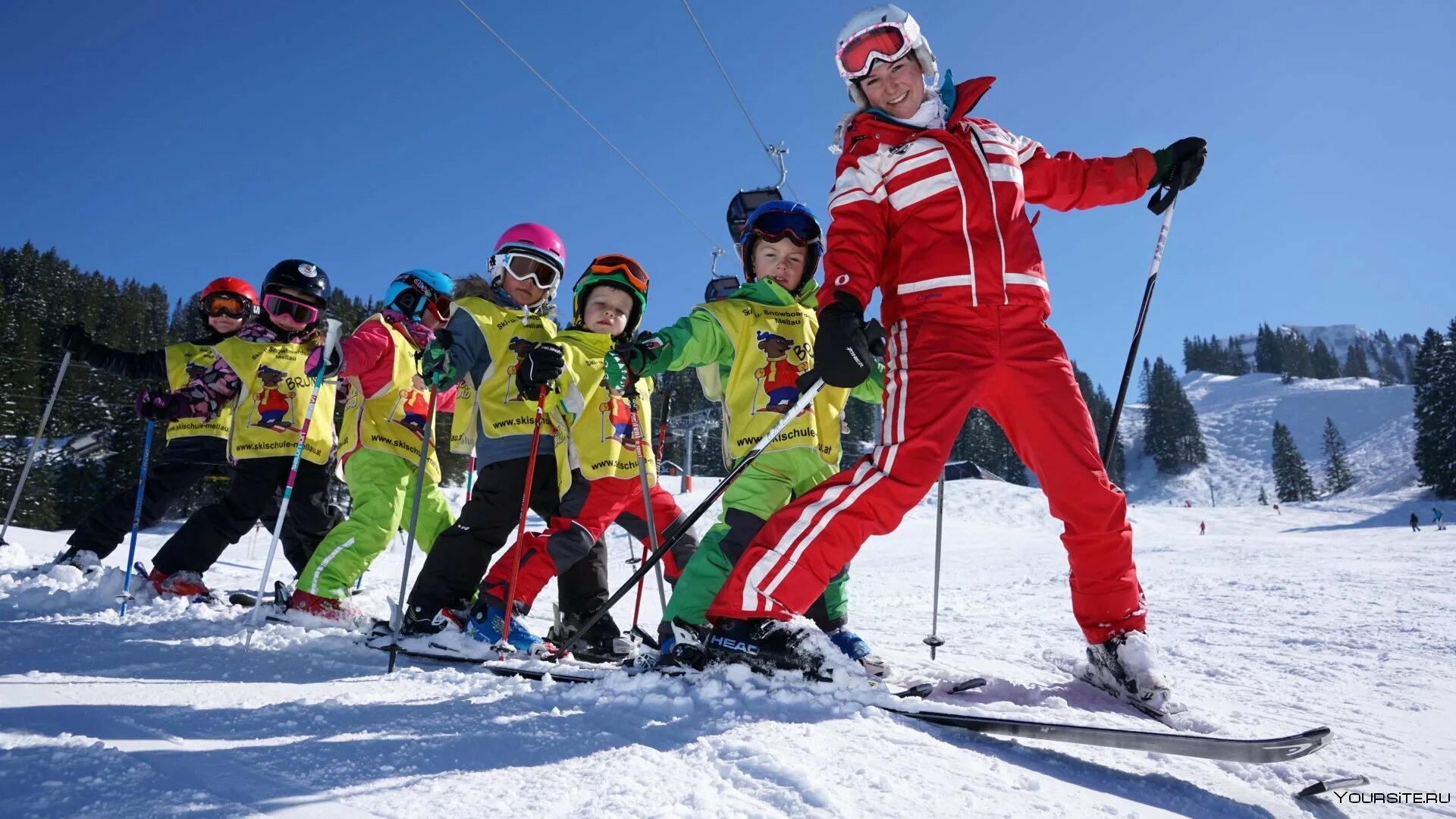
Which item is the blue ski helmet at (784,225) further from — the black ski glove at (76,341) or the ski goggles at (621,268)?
the black ski glove at (76,341)

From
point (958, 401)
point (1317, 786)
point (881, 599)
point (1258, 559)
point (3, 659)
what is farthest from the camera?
point (1258, 559)

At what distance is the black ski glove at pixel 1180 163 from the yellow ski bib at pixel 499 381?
3039mm

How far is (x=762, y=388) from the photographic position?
3.37 metres

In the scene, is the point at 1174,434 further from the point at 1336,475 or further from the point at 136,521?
the point at 136,521

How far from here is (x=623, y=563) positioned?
46.7 feet

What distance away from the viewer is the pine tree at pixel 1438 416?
4297cm

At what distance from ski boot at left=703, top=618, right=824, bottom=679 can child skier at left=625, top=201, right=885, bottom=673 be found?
1.06ft

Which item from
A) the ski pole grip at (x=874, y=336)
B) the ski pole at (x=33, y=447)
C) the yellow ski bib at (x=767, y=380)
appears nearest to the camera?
the ski pole grip at (x=874, y=336)

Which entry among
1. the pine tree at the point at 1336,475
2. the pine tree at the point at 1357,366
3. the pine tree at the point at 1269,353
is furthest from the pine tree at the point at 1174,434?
the pine tree at the point at 1357,366

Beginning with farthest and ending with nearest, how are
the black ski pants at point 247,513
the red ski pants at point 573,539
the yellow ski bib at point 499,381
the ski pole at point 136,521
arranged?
Result: the black ski pants at point 247,513, the ski pole at point 136,521, the yellow ski bib at point 499,381, the red ski pants at point 573,539

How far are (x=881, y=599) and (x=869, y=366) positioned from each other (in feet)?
18.4

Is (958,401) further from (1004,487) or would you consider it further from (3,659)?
(1004,487)

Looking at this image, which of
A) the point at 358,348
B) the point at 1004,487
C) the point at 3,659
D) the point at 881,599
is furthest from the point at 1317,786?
the point at 1004,487

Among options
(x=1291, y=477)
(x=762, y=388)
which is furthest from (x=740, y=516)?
(x=1291, y=477)
